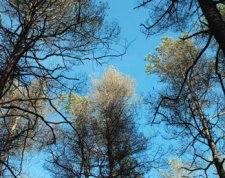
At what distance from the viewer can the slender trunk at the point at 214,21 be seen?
4.22 metres

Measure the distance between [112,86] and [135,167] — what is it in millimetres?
3674

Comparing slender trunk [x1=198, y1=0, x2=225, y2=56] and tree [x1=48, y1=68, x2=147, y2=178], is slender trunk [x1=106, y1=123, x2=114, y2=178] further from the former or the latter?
slender trunk [x1=198, y1=0, x2=225, y2=56]

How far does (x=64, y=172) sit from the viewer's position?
13789 mm

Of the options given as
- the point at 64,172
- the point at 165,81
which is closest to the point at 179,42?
the point at 165,81

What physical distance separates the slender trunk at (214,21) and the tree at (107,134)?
8.30 m

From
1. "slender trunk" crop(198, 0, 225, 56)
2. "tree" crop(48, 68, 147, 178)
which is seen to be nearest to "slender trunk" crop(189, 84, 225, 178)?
"tree" crop(48, 68, 147, 178)

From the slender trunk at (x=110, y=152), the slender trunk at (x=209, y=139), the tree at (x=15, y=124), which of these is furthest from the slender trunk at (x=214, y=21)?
the slender trunk at (x=110, y=152)

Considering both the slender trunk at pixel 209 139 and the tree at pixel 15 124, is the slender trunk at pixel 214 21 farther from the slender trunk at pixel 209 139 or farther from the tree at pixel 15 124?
the slender trunk at pixel 209 139

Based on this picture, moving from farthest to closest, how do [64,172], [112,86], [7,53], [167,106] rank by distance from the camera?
[112,86], [64,172], [167,106], [7,53]

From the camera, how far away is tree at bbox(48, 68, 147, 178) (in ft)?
44.0

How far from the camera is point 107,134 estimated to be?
46.5 ft

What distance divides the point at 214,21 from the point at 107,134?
10.1 m

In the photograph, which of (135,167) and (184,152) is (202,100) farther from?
(135,167)

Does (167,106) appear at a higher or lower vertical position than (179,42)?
lower
